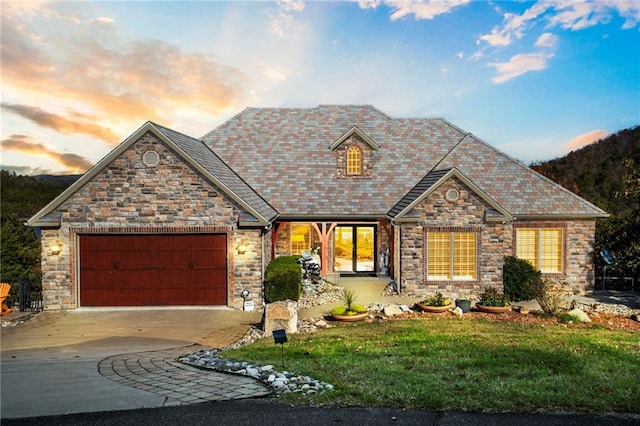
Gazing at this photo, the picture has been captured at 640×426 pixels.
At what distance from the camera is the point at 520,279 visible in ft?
56.0

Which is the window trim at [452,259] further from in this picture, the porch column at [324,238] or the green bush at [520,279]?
the porch column at [324,238]

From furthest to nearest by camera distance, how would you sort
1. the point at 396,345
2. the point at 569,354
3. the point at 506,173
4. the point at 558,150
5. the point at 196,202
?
the point at 558,150 → the point at 506,173 → the point at 196,202 → the point at 396,345 → the point at 569,354

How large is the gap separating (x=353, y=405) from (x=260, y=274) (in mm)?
9616

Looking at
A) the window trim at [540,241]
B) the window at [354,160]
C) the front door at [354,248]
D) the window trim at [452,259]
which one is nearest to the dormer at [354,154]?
the window at [354,160]

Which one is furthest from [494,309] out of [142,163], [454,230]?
[142,163]

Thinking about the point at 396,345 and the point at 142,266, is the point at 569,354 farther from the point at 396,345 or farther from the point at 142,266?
the point at 142,266

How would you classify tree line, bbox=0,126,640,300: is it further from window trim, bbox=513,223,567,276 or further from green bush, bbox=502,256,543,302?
green bush, bbox=502,256,543,302

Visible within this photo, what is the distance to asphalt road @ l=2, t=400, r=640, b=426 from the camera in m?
6.13

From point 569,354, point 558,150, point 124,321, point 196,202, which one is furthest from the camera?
point 558,150

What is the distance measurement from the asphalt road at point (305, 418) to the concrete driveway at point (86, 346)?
29 centimetres

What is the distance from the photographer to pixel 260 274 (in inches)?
628

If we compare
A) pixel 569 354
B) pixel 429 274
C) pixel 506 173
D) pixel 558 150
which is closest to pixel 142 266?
pixel 429 274

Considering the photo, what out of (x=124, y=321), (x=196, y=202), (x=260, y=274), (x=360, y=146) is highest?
(x=360, y=146)

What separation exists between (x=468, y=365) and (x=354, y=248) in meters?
13.5
